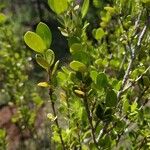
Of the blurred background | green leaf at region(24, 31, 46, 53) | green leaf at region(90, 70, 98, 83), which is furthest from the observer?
the blurred background

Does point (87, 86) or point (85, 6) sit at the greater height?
point (85, 6)

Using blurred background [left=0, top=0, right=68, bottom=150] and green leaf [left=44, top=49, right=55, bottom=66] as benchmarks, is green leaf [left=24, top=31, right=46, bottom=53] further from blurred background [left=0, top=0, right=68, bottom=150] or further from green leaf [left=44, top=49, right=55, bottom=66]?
blurred background [left=0, top=0, right=68, bottom=150]

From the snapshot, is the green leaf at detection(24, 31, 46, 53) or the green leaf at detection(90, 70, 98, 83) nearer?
the green leaf at detection(24, 31, 46, 53)

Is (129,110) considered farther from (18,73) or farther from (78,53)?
(18,73)

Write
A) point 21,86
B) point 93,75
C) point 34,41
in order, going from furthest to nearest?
point 21,86, point 93,75, point 34,41

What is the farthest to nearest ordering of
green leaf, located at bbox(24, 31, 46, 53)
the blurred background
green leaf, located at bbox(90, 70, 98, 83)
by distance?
the blurred background, green leaf, located at bbox(90, 70, 98, 83), green leaf, located at bbox(24, 31, 46, 53)

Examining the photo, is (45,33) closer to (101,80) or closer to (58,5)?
(58,5)

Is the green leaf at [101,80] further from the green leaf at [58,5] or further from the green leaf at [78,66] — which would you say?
the green leaf at [58,5]

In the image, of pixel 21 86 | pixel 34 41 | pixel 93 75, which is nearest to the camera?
pixel 34 41

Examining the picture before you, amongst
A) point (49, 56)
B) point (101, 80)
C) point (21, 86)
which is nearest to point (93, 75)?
point (101, 80)

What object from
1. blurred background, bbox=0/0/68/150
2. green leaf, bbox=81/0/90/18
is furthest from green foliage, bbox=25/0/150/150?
blurred background, bbox=0/0/68/150
